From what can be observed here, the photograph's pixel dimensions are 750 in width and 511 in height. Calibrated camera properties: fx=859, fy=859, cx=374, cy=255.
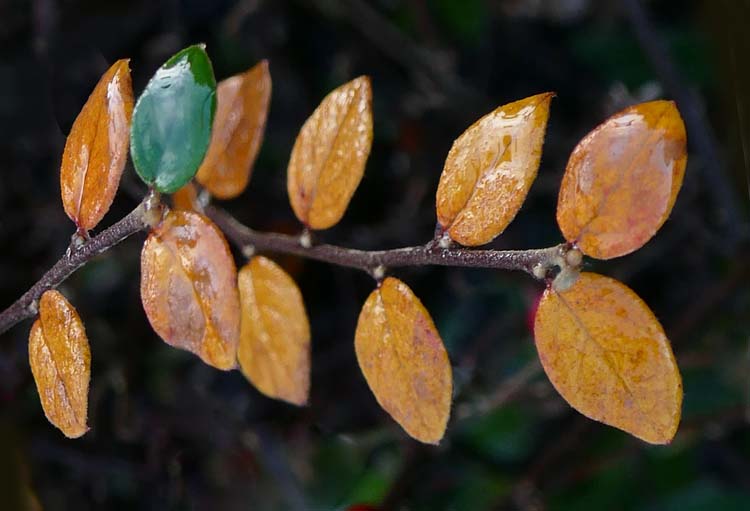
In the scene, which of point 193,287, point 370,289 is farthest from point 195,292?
point 370,289

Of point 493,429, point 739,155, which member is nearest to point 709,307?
point 739,155

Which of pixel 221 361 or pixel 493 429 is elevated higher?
pixel 221 361

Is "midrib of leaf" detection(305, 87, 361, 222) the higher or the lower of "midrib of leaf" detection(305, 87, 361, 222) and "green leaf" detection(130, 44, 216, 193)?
the lower

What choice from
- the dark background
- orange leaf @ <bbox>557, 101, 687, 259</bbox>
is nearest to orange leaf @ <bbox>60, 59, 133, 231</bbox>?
orange leaf @ <bbox>557, 101, 687, 259</bbox>

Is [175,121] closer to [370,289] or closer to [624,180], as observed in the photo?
[624,180]

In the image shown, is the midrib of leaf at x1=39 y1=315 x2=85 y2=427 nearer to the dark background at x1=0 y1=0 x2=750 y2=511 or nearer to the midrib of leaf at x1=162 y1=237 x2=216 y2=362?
the midrib of leaf at x1=162 y1=237 x2=216 y2=362

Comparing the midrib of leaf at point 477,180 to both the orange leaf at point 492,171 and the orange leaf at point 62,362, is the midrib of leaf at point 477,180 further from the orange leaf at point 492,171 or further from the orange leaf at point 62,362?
the orange leaf at point 62,362

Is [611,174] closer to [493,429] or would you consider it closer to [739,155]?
[739,155]
